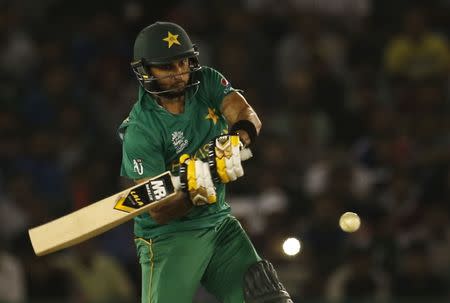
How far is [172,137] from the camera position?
18.9ft

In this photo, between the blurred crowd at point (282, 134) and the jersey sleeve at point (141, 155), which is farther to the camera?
the blurred crowd at point (282, 134)

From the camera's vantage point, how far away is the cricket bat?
552cm

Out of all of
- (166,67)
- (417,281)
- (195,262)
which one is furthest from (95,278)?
(166,67)

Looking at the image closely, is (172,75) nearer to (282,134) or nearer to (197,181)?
(197,181)

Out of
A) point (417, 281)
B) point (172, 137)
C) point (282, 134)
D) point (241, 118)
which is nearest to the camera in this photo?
point (172, 137)

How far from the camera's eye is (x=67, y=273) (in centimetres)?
924

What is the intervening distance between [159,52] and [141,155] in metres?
0.53

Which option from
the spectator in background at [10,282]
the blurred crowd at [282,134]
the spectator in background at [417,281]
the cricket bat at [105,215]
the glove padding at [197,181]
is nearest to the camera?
the glove padding at [197,181]

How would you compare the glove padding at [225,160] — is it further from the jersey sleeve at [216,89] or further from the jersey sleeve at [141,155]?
the jersey sleeve at [216,89]

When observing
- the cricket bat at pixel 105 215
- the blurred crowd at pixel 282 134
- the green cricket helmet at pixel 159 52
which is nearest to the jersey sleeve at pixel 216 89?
the green cricket helmet at pixel 159 52

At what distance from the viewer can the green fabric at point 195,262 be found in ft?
18.8

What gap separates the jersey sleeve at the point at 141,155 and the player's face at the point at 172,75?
27 cm

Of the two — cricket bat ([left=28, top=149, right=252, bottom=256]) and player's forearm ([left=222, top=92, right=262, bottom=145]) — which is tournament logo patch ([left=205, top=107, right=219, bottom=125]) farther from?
cricket bat ([left=28, top=149, right=252, bottom=256])

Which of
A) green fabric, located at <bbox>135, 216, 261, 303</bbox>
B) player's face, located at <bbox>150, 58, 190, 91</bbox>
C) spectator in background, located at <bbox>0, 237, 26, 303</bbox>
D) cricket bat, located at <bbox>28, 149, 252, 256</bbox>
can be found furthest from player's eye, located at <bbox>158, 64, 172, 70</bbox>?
spectator in background, located at <bbox>0, 237, 26, 303</bbox>
